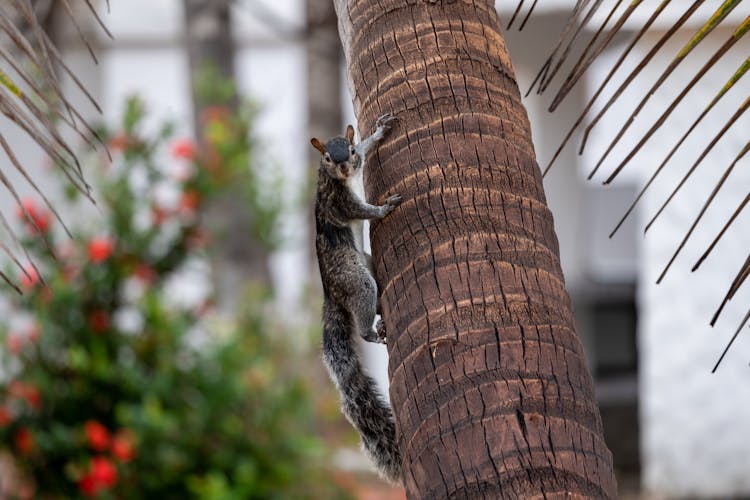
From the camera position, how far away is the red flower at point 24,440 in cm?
682

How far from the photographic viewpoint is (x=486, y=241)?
236 cm

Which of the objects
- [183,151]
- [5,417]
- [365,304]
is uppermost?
[183,151]

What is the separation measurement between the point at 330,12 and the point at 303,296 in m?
2.78

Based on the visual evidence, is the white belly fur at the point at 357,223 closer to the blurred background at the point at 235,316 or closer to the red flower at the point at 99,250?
the blurred background at the point at 235,316

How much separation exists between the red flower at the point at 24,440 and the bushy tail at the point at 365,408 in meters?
4.25

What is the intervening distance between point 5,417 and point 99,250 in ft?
3.45

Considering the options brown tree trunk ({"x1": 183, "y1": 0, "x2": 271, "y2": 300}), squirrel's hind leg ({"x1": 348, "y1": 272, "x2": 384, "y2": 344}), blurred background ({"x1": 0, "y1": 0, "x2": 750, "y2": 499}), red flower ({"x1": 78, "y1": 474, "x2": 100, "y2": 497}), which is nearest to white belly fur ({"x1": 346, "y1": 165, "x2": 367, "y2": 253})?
squirrel's hind leg ({"x1": 348, "y1": 272, "x2": 384, "y2": 344})

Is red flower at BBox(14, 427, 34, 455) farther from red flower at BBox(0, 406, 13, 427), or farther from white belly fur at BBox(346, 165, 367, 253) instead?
white belly fur at BBox(346, 165, 367, 253)

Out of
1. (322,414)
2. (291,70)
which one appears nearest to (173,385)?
(322,414)

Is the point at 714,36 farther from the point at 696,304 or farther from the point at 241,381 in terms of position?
the point at 241,381

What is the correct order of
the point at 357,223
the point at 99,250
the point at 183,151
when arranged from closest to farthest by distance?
the point at 357,223, the point at 99,250, the point at 183,151

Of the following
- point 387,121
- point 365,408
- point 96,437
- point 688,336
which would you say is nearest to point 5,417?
A: point 96,437

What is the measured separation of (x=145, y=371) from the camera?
701 cm

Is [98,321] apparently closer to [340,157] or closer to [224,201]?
[224,201]
